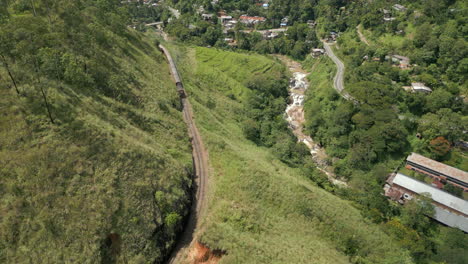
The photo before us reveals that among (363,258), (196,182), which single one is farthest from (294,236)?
(196,182)

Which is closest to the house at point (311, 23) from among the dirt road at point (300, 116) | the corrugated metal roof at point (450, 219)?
the dirt road at point (300, 116)

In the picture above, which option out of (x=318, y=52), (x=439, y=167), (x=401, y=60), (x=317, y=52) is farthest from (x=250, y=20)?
(x=439, y=167)

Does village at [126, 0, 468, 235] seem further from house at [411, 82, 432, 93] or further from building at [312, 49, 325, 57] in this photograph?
building at [312, 49, 325, 57]

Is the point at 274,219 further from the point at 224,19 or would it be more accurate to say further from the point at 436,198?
the point at 224,19

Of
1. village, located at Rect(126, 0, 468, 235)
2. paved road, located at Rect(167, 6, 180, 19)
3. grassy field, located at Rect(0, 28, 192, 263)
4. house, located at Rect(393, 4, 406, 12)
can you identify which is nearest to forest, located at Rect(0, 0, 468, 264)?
grassy field, located at Rect(0, 28, 192, 263)

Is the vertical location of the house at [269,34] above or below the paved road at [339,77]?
above

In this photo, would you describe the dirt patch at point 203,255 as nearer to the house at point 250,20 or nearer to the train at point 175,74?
the train at point 175,74

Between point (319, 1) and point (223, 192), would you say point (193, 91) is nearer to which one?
point (223, 192)
